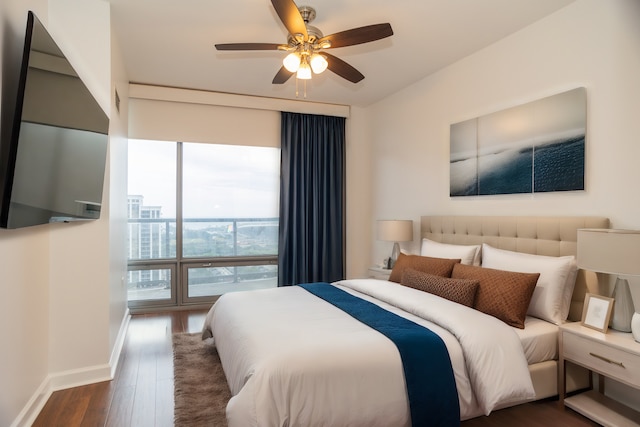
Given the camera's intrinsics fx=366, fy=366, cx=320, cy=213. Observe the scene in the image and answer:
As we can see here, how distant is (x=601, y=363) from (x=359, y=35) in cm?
245

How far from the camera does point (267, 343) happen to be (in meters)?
1.99

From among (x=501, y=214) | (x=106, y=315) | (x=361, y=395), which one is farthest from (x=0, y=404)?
(x=501, y=214)

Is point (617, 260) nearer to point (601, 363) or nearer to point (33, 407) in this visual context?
point (601, 363)

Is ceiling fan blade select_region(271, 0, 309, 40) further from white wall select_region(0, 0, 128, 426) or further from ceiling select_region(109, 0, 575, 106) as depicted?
white wall select_region(0, 0, 128, 426)

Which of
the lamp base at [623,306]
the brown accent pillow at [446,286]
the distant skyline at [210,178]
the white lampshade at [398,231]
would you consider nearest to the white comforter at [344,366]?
the brown accent pillow at [446,286]

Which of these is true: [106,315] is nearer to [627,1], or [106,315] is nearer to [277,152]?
[277,152]

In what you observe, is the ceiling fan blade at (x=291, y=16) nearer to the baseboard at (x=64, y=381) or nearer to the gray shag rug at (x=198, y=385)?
the gray shag rug at (x=198, y=385)

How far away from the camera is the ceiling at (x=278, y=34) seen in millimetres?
2709

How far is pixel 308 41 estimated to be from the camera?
2449 mm

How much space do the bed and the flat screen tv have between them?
4.26 ft

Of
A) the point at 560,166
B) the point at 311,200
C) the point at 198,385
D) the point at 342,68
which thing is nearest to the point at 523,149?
the point at 560,166

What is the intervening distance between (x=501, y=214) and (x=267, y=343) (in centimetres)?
233

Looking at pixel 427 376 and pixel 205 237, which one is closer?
pixel 427 376

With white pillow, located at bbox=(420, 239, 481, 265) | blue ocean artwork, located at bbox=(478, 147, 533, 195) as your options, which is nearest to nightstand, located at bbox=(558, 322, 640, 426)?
white pillow, located at bbox=(420, 239, 481, 265)
